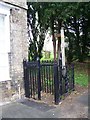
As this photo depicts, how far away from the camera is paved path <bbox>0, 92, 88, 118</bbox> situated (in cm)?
694

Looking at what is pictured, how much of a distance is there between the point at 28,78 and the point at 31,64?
21.4 inches

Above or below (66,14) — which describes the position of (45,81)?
below

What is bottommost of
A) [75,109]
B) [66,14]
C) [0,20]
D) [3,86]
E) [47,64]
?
[75,109]

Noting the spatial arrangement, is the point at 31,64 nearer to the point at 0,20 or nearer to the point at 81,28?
the point at 0,20

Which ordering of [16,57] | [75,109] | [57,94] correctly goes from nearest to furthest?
[75,109]
[57,94]
[16,57]

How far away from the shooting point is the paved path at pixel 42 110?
6941 millimetres

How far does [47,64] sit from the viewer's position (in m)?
8.51

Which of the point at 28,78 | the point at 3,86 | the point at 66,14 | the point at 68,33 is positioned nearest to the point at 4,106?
the point at 3,86

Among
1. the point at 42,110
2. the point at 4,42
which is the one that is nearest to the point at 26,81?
the point at 4,42

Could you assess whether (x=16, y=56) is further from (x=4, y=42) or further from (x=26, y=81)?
(x=26, y=81)

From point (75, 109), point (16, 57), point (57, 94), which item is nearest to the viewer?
point (75, 109)

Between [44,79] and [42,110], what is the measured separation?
5.42ft

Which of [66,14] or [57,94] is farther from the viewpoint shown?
[66,14]

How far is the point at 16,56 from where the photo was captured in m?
8.77
